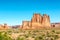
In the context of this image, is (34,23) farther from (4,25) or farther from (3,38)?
(3,38)

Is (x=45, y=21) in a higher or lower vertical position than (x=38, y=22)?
higher

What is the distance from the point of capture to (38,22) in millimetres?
102438

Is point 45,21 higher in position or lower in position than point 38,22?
higher

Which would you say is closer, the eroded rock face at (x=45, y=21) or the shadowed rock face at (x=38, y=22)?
the shadowed rock face at (x=38, y=22)

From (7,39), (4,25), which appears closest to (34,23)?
(4,25)

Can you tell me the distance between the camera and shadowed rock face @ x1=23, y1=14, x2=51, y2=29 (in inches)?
3940

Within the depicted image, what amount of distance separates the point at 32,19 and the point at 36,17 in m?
2.73

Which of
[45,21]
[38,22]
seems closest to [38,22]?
[38,22]

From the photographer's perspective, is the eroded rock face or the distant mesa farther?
the eroded rock face

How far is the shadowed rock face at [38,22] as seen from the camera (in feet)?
328

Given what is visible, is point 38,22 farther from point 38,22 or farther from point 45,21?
point 45,21

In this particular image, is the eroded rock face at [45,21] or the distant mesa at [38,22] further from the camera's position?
the eroded rock face at [45,21]

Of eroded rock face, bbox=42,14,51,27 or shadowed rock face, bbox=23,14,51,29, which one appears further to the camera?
eroded rock face, bbox=42,14,51,27

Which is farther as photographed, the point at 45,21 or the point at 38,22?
the point at 45,21
